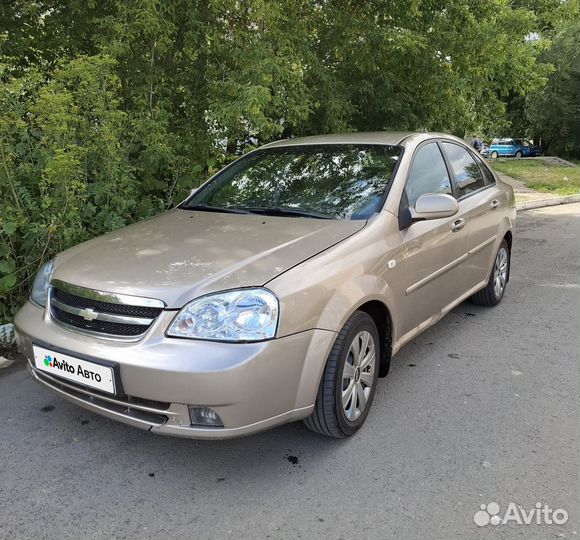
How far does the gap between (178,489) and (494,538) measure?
137 cm

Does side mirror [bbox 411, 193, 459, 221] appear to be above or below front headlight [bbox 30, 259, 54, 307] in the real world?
above

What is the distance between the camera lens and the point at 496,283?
16.4 ft

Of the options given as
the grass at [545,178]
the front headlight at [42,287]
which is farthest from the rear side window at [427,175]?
the grass at [545,178]

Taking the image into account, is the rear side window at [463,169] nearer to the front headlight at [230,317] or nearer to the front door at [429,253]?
the front door at [429,253]

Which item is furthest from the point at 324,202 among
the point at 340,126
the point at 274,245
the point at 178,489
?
the point at 340,126

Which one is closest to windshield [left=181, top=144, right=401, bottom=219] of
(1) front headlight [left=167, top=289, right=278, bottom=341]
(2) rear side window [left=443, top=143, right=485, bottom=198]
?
(2) rear side window [left=443, top=143, right=485, bottom=198]

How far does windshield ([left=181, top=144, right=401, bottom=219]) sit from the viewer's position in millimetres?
3334

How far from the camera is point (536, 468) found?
266 cm

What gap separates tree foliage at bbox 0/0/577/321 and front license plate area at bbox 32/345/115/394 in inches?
67.8

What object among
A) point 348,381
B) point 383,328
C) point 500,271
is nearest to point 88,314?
point 348,381

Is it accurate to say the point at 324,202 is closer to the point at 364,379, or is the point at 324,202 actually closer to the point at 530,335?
the point at 364,379

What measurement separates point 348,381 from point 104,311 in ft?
4.14

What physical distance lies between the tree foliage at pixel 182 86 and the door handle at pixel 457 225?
2218 mm

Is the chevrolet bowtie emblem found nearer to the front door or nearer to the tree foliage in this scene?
the front door
